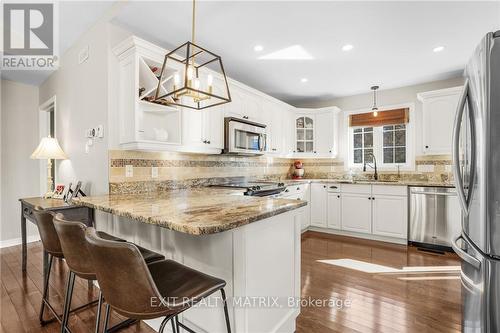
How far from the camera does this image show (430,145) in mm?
3811

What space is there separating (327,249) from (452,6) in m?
2.92

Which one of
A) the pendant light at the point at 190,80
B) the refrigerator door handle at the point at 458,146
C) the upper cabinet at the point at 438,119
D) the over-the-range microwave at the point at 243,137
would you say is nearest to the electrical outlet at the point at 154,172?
the pendant light at the point at 190,80

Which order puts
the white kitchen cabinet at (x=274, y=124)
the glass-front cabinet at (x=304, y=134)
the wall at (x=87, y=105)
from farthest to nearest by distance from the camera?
1. the glass-front cabinet at (x=304, y=134)
2. the white kitchen cabinet at (x=274, y=124)
3. the wall at (x=87, y=105)

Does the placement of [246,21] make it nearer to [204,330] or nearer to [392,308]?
[204,330]

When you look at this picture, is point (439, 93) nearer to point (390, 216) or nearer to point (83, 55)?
point (390, 216)

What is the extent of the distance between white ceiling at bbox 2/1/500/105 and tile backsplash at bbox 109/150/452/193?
1278 mm

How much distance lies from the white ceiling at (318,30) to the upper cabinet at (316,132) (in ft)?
4.10

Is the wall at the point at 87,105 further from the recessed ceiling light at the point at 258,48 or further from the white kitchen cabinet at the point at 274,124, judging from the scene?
the white kitchen cabinet at the point at 274,124

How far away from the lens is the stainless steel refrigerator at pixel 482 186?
1.21 m

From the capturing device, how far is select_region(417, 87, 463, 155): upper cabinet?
3.62 m

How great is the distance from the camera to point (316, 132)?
16.2 feet

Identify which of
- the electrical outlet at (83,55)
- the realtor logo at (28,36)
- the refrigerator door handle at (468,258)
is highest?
the realtor logo at (28,36)

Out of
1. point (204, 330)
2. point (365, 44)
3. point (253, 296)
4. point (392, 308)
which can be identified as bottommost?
point (392, 308)

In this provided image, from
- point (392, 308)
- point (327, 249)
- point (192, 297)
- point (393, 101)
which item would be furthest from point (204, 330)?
point (393, 101)
